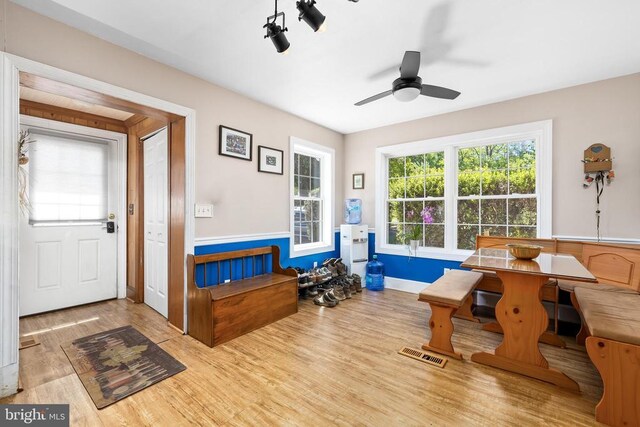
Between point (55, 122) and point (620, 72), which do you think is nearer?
point (620, 72)

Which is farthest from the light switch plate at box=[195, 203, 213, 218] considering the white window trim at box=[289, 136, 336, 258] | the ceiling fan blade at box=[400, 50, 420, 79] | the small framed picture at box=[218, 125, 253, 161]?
the ceiling fan blade at box=[400, 50, 420, 79]

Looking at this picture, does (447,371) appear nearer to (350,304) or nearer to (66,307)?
(350,304)

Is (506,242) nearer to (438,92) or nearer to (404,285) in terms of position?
(404,285)

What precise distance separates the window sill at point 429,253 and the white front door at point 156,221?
10.2 ft

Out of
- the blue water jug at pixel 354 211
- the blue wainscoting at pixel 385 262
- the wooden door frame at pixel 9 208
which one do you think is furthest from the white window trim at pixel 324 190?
the wooden door frame at pixel 9 208

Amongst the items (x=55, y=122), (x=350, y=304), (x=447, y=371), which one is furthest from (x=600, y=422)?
(x=55, y=122)

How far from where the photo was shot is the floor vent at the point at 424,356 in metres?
2.19

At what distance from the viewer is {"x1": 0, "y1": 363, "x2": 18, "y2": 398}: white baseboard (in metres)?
1.77

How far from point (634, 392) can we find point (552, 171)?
7.79ft

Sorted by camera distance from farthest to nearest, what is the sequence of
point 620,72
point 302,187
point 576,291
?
point 302,187 < point 620,72 < point 576,291

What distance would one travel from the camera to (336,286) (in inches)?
155

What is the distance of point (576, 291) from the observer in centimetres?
238

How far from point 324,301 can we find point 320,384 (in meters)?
1.64

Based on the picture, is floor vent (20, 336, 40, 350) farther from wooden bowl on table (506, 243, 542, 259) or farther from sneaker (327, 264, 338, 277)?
wooden bowl on table (506, 243, 542, 259)
